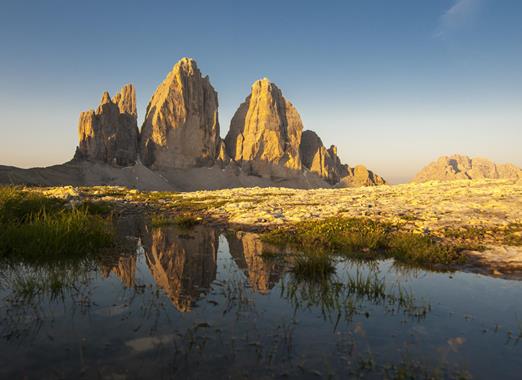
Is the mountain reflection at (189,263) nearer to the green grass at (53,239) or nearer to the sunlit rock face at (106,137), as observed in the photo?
the green grass at (53,239)

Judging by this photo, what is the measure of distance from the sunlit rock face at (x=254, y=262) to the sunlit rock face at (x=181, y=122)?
15599 cm

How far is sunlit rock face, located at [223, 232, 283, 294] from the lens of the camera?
9117 mm

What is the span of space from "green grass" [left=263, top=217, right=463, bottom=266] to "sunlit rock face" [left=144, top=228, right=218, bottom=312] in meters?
3.13

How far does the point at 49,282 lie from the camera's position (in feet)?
26.1

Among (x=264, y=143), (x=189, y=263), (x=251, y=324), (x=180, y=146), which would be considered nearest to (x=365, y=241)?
(x=189, y=263)

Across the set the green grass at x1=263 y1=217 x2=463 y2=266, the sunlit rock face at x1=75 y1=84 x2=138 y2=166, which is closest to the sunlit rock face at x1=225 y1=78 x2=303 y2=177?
the sunlit rock face at x1=75 y1=84 x2=138 y2=166

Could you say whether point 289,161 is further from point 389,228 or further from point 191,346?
point 191,346

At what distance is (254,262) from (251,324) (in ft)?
16.4

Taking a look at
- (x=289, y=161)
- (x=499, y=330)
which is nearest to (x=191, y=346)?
(x=499, y=330)

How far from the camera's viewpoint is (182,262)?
11172 millimetres

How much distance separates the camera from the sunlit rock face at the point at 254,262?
9.12 meters

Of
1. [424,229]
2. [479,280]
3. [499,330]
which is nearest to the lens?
[499,330]

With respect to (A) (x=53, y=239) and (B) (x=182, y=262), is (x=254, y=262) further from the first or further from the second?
(A) (x=53, y=239)

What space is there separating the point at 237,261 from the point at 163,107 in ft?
537
